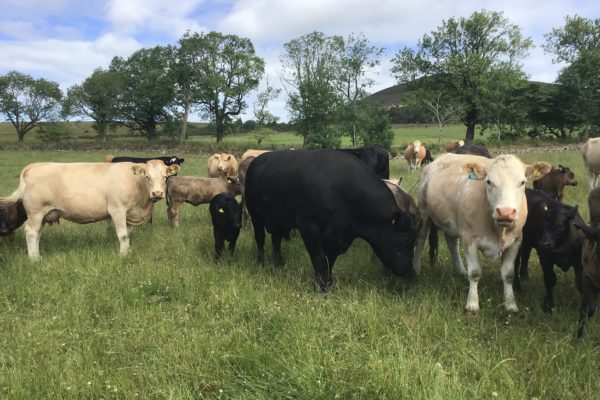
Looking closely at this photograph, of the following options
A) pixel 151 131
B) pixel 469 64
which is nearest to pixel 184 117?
pixel 151 131

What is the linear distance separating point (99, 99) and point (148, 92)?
7938 mm

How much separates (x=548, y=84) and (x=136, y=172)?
191 feet

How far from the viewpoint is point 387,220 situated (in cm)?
575

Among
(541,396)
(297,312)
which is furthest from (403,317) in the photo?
(541,396)

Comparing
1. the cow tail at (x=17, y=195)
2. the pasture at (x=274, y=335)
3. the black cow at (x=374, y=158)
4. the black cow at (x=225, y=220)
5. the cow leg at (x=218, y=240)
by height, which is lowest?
the pasture at (x=274, y=335)

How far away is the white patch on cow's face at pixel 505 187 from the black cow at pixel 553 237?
1.80ft

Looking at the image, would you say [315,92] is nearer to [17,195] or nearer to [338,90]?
[338,90]

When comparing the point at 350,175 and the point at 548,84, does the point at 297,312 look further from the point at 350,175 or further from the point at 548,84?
the point at 548,84

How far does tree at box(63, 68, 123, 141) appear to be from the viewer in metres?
62.4

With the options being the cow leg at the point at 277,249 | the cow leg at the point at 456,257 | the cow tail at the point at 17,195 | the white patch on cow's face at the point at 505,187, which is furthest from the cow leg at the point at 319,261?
the cow tail at the point at 17,195

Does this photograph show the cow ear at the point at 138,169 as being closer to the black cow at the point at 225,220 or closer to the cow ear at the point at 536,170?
the black cow at the point at 225,220

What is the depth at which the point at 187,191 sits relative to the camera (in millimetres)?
11438

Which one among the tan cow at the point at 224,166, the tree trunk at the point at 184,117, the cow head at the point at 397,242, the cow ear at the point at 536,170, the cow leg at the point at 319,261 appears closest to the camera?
the cow ear at the point at 536,170

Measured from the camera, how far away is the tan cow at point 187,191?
11312mm
